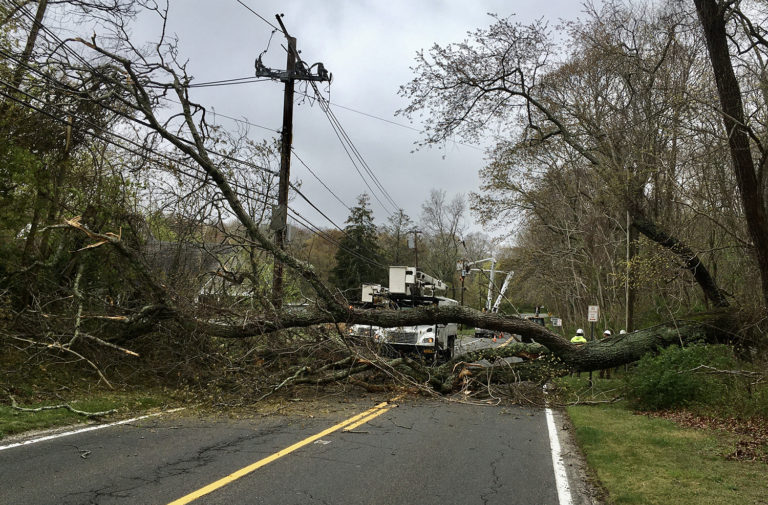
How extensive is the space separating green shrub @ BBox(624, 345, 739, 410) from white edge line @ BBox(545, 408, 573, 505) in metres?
2.77

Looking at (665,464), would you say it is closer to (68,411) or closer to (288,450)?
(288,450)

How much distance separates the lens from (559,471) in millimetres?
6234

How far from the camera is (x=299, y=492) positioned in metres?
4.89

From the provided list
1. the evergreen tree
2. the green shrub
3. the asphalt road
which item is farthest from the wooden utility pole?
the evergreen tree

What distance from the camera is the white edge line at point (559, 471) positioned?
5.19m

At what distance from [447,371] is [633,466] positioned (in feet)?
21.7

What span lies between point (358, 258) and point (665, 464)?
1605 inches

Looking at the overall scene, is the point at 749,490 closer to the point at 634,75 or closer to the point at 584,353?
the point at 584,353

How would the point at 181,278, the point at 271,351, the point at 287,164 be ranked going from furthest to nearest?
1. the point at 287,164
2. the point at 181,278
3. the point at 271,351

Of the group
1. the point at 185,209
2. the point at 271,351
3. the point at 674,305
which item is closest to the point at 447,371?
the point at 271,351

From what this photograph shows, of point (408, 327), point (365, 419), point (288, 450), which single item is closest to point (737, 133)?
point (365, 419)

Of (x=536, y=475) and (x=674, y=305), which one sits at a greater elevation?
(x=674, y=305)

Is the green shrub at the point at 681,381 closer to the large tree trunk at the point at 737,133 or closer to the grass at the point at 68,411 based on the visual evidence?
the large tree trunk at the point at 737,133

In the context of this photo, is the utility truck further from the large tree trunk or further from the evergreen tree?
the evergreen tree
